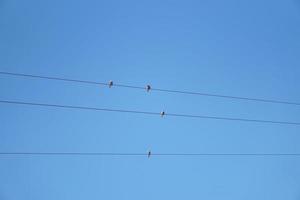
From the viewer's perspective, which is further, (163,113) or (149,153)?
(149,153)

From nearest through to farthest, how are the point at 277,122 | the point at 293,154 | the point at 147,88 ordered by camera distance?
the point at 147,88 → the point at 277,122 → the point at 293,154

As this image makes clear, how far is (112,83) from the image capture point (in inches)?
593

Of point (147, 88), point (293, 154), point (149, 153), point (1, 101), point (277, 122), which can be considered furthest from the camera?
point (293, 154)

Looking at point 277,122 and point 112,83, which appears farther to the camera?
point 277,122

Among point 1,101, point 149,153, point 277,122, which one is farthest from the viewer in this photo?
point 277,122

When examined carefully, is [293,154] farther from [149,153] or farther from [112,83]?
[112,83]

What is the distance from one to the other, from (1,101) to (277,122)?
10885 millimetres

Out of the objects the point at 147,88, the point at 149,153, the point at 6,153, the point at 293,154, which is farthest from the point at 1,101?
the point at 293,154

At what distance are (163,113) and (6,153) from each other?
5.15 meters

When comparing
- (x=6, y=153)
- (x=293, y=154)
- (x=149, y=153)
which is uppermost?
(x=293, y=154)

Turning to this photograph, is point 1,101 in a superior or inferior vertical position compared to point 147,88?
inferior

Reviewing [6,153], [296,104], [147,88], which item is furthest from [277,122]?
[6,153]

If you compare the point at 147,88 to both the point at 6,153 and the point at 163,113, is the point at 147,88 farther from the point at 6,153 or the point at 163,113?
the point at 6,153

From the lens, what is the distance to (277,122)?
20.0 metres
